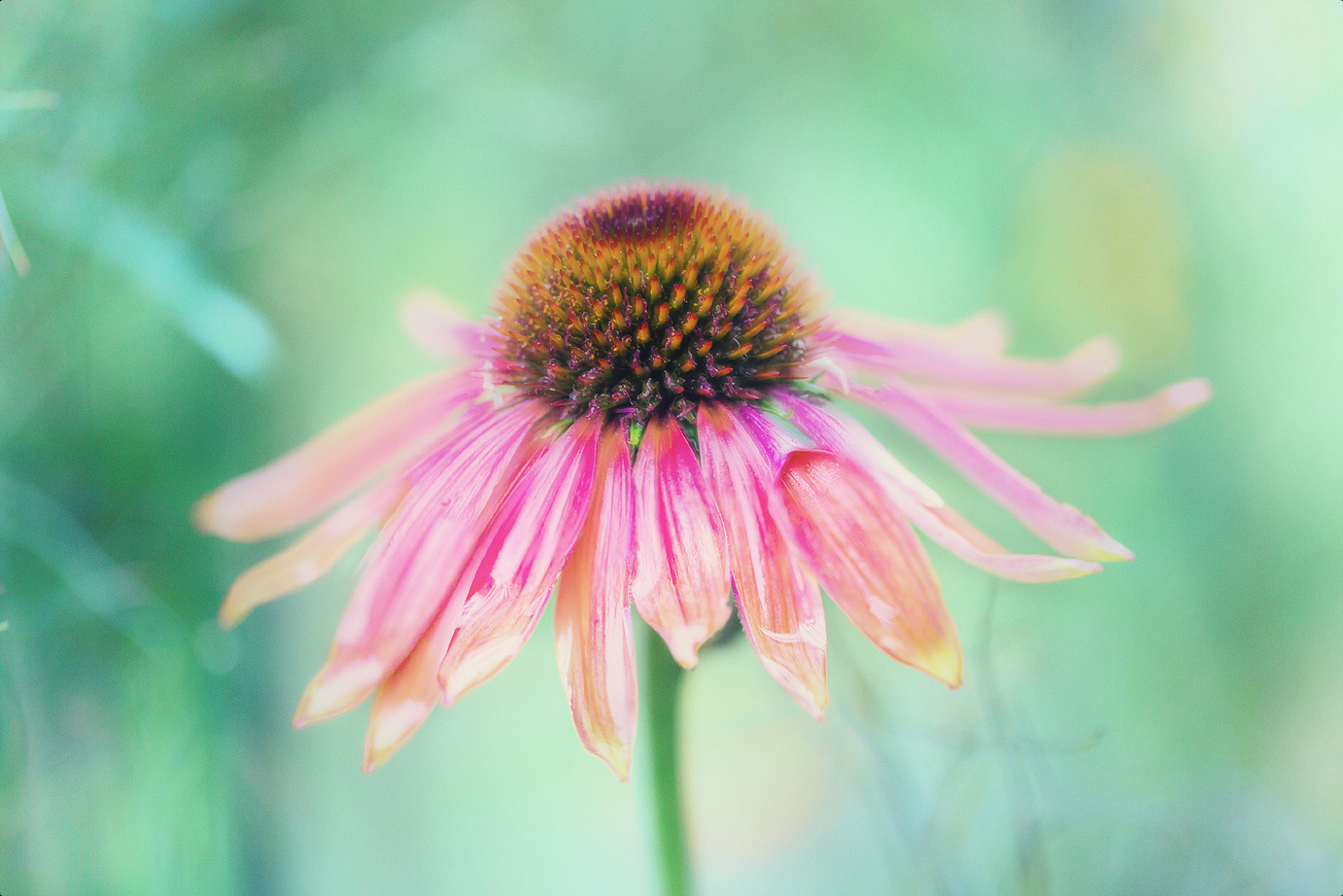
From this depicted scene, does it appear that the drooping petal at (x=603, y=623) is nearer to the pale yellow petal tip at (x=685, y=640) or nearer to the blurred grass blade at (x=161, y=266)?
the pale yellow petal tip at (x=685, y=640)

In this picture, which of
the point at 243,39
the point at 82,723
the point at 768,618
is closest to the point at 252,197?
Answer: the point at 243,39

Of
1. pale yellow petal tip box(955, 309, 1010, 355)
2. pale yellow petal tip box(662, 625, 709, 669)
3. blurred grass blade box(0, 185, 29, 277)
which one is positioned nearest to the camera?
pale yellow petal tip box(662, 625, 709, 669)

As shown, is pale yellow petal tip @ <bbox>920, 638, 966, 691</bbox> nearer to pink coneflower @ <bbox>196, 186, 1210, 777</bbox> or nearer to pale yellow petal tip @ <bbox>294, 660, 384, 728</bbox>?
pink coneflower @ <bbox>196, 186, 1210, 777</bbox>

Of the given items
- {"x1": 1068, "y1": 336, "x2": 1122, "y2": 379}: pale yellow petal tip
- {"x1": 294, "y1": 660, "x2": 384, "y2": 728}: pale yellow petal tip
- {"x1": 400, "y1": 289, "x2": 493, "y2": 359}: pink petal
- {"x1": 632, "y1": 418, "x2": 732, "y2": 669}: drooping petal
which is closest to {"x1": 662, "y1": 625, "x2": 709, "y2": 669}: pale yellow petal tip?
{"x1": 632, "y1": 418, "x2": 732, "y2": 669}: drooping petal

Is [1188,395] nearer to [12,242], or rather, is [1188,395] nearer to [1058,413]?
[1058,413]

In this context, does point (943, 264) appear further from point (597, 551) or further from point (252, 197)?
point (252, 197)

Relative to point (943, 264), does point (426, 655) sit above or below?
below

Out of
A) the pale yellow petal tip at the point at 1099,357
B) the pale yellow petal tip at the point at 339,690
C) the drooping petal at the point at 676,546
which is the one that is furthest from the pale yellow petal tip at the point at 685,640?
the pale yellow petal tip at the point at 1099,357
